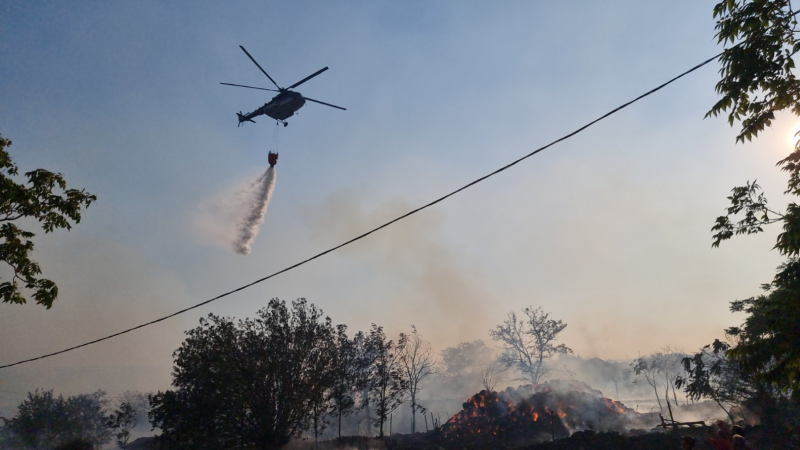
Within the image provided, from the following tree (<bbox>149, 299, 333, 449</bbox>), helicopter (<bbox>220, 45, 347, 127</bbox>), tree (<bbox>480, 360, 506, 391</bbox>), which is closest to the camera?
tree (<bbox>149, 299, 333, 449</bbox>)

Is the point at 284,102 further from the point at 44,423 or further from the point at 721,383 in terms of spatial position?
the point at 44,423

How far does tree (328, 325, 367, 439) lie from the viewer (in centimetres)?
4000

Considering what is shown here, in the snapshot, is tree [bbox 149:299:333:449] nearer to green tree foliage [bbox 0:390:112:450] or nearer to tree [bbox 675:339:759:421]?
tree [bbox 675:339:759:421]

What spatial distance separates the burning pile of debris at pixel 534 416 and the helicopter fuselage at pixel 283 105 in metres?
38.0

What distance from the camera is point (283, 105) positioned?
36656 millimetres

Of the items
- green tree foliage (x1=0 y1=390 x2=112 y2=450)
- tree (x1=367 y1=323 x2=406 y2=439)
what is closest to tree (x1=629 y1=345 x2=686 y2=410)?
tree (x1=367 y1=323 x2=406 y2=439)

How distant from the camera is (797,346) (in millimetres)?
9508

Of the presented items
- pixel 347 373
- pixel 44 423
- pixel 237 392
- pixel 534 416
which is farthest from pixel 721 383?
pixel 44 423

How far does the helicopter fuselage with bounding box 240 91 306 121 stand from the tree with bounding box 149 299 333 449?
1736cm

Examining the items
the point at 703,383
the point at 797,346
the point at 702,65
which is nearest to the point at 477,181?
the point at 702,65

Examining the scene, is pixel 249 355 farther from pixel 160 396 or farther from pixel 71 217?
pixel 71 217

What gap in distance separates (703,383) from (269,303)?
1378 inches

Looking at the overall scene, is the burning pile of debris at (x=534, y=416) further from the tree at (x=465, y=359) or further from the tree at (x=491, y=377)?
the tree at (x=465, y=359)

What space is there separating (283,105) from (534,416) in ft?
137
